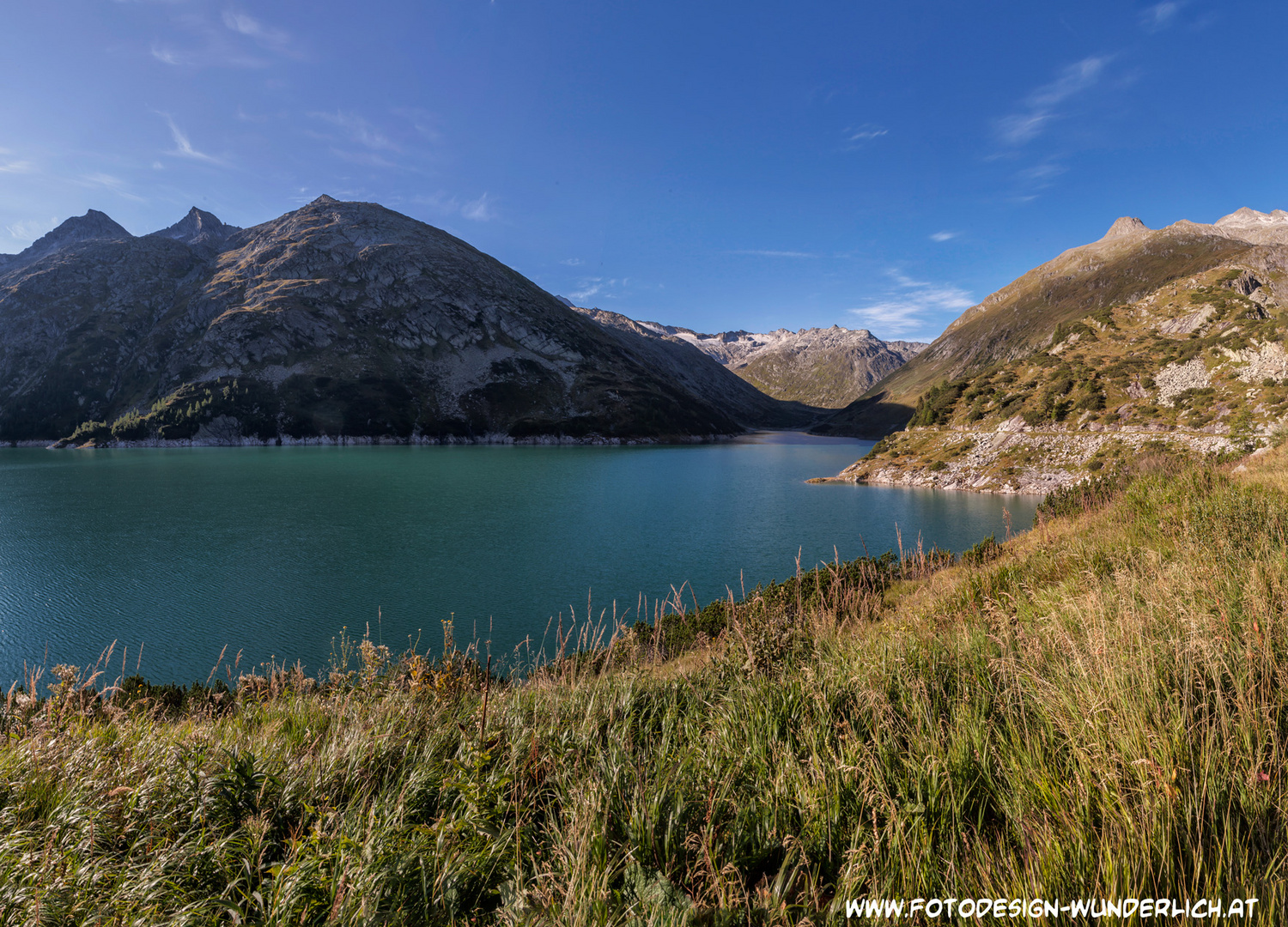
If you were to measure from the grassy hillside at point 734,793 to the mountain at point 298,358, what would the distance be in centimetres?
14825

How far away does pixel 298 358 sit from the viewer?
6196 inches

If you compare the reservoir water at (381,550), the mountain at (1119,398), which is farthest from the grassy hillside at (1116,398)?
the reservoir water at (381,550)

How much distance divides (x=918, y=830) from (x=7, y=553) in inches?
1809

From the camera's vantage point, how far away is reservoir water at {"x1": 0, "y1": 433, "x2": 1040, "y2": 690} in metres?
18.1

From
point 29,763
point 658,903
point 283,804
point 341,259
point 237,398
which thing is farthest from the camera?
point 341,259

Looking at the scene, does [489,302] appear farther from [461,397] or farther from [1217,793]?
[1217,793]

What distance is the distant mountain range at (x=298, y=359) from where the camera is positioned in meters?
143

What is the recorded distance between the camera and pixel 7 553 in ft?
93.0

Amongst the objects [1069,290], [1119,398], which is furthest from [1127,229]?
[1119,398]

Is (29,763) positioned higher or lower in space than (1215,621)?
lower

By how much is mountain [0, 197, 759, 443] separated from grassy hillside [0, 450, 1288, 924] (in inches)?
5837

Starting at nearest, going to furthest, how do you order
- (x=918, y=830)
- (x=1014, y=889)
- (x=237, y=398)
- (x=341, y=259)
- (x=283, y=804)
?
(x=1014, y=889) < (x=918, y=830) < (x=283, y=804) < (x=237, y=398) < (x=341, y=259)

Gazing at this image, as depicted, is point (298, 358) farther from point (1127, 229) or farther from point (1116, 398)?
point (1127, 229)

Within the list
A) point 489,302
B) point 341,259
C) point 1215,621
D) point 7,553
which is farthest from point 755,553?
point 341,259
